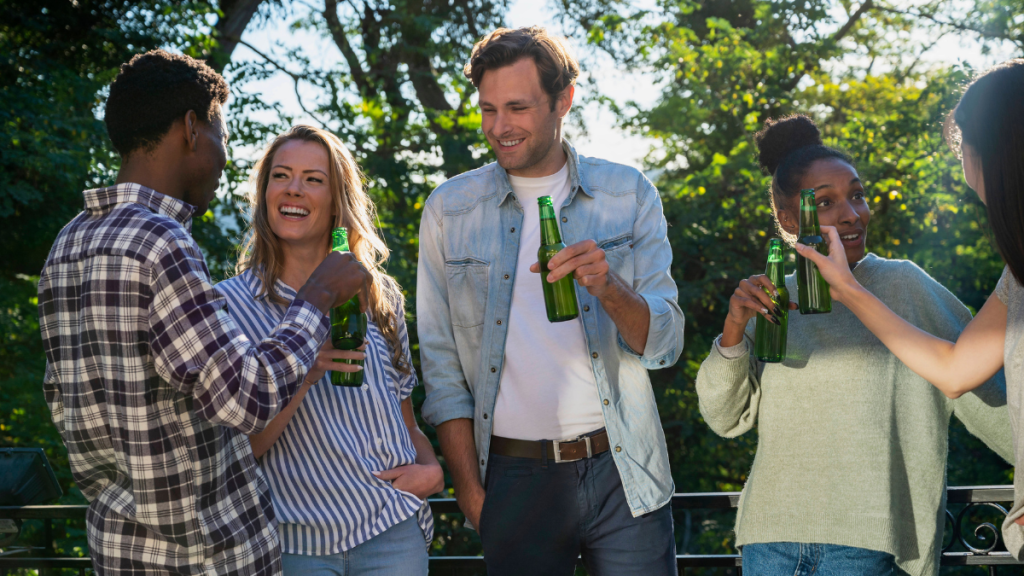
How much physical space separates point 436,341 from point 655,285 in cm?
69

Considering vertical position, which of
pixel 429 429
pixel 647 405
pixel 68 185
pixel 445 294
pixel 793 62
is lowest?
pixel 429 429

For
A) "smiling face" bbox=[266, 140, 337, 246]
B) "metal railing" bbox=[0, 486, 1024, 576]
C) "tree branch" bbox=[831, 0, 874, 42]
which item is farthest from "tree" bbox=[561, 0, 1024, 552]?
"smiling face" bbox=[266, 140, 337, 246]

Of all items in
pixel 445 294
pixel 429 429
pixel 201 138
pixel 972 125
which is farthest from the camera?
pixel 429 429

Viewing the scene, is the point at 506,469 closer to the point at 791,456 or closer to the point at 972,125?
the point at 791,456

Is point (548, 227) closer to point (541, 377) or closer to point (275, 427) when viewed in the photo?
point (541, 377)

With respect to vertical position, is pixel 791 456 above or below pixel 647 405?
below

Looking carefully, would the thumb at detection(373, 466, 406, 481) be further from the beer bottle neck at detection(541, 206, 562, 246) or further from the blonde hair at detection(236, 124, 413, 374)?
the beer bottle neck at detection(541, 206, 562, 246)

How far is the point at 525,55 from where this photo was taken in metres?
2.49

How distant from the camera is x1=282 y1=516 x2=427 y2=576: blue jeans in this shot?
2123 mm

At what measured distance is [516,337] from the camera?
8.00 feet

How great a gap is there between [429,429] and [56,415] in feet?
14.2

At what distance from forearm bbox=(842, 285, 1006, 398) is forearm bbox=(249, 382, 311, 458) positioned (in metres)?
1.41

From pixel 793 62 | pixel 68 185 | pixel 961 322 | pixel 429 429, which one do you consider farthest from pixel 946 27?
pixel 68 185

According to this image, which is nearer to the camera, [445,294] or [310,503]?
[310,503]
